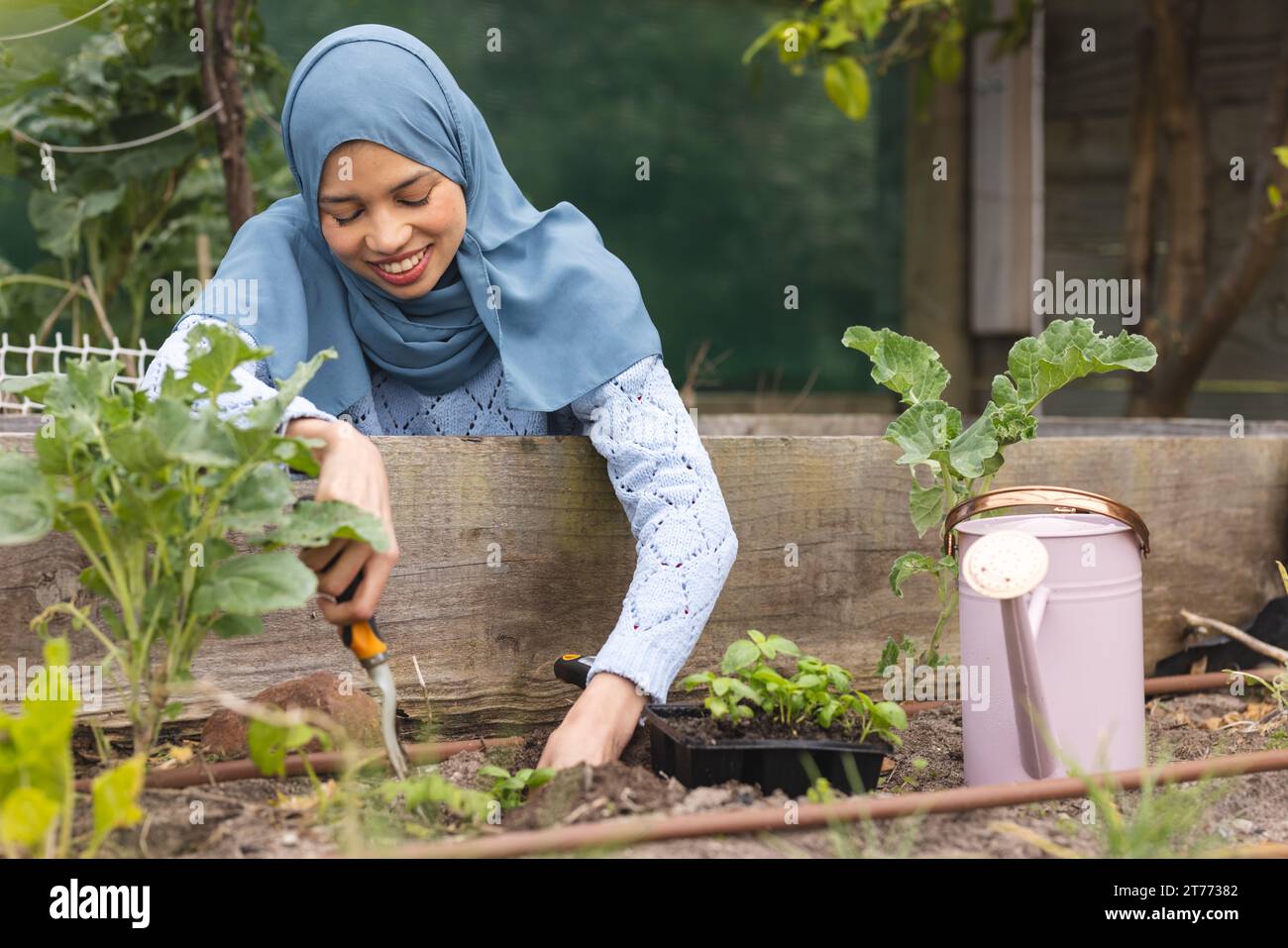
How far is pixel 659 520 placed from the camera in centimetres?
178

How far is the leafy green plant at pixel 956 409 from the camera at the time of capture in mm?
1722

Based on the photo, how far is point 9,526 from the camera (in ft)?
4.00

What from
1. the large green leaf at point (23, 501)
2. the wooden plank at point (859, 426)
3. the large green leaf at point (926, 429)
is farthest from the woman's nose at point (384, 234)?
the wooden plank at point (859, 426)

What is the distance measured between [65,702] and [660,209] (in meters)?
3.32

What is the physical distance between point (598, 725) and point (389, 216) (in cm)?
72

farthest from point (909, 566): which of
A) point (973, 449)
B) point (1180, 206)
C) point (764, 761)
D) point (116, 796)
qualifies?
point (1180, 206)

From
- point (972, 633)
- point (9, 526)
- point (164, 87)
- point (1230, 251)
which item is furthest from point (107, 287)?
point (1230, 251)

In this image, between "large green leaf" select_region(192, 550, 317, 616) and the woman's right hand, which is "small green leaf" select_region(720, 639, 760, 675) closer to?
the woman's right hand

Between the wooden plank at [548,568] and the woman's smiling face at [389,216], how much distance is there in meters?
0.25

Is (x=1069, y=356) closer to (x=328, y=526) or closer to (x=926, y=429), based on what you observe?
(x=926, y=429)

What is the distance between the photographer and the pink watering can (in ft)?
5.19

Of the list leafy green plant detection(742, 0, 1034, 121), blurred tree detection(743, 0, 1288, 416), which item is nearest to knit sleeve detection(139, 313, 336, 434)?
leafy green plant detection(742, 0, 1034, 121)

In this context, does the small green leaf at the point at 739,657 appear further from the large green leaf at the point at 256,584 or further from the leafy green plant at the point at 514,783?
the large green leaf at the point at 256,584

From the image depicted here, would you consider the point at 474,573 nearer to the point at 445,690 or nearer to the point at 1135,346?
the point at 445,690
